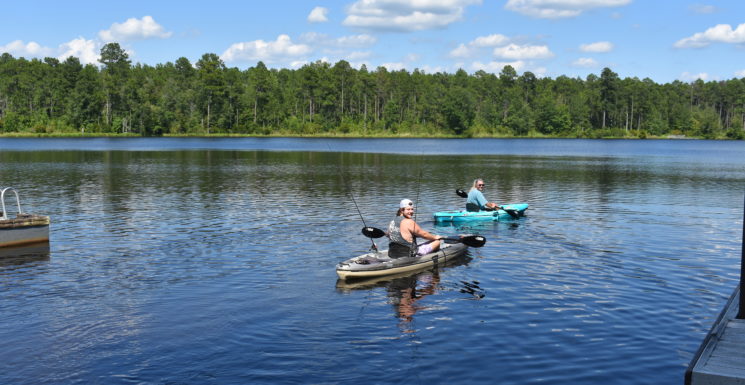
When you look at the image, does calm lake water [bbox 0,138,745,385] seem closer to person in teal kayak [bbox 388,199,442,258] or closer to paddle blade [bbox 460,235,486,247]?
paddle blade [bbox 460,235,486,247]

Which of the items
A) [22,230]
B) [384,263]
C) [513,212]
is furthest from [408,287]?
[22,230]

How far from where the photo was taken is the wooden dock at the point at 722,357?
9.00 metres

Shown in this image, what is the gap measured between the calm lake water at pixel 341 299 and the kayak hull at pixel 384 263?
39 cm

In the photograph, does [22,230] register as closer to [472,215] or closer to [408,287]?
[408,287]

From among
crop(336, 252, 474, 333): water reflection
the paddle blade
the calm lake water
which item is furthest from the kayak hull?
the paddle blade

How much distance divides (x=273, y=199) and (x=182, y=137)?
138 m

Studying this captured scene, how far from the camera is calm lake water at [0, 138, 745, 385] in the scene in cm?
1238

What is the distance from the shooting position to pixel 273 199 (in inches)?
1558

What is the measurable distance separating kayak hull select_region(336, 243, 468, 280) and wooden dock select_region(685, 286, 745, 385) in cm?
943

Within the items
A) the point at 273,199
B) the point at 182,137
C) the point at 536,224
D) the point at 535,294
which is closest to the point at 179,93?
the point at 182,137

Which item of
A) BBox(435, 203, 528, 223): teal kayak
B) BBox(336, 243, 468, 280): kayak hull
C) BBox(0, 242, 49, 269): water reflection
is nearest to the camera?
BBox(336, 243, 468, 280): kayak hull

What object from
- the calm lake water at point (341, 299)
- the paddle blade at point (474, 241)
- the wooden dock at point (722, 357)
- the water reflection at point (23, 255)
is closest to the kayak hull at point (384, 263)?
the calm lake water at point (341, 299)

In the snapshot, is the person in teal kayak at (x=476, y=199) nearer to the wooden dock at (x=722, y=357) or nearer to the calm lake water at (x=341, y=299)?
the calm lake water at (x=341, y=299)

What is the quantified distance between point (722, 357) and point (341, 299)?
951 centimetres
